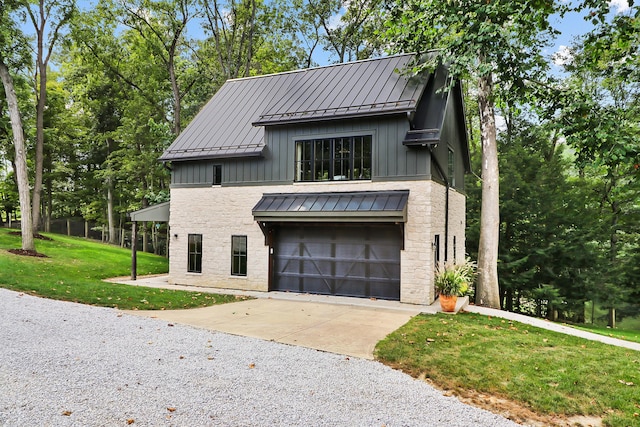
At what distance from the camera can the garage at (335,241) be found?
11898 millimetres

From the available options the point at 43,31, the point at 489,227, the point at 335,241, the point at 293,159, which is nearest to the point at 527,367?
the point at 335,241

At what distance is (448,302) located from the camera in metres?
10.8

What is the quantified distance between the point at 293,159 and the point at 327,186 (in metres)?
1.58

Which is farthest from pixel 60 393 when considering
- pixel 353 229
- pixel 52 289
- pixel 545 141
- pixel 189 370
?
pixel 545 141

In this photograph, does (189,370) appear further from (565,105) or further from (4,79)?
(4,79)

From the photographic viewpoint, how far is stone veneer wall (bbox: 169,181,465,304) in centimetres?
1166

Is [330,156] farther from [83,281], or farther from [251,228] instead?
[83,281]

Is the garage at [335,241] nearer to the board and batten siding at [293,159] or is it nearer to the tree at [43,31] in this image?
the board and batten siding at [293,159]

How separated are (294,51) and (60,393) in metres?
26.5

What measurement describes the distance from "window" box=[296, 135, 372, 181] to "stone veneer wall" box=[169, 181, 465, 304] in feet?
1.10

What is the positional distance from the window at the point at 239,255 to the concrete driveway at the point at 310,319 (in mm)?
1491

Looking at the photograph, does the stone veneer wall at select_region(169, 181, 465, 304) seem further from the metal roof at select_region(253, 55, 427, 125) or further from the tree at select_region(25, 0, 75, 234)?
the tree at select_region(25, 0, 75, 234)

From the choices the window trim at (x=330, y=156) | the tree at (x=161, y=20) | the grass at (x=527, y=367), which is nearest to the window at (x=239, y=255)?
the window trim at (x=330, y=156)

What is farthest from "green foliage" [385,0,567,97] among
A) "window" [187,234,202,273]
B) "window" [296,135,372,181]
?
"window" [187,234,202,273]
